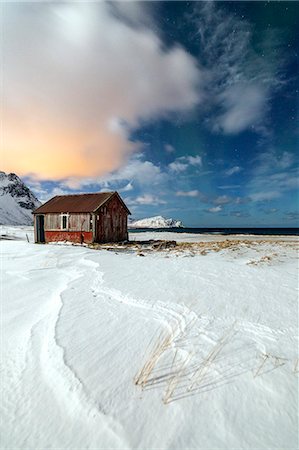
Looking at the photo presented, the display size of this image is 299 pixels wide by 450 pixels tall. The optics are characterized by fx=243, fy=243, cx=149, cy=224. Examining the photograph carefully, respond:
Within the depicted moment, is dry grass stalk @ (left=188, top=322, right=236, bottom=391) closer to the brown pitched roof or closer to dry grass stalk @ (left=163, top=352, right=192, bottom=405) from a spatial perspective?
dry grass stalk @ (left=163, top=352, right=192, bottom=405)

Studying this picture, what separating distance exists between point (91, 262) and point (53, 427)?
23.6 feet

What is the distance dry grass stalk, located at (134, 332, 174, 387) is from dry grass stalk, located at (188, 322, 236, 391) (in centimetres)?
46

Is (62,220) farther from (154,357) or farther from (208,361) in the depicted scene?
(208,361)

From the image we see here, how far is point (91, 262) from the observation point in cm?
908

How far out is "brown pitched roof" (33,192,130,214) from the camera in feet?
69.3

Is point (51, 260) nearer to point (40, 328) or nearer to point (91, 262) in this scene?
point (91, 262)

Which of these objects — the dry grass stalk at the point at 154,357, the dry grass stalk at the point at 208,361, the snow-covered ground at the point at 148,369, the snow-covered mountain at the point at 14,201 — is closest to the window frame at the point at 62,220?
the snow-covered ground at the point at 148,369

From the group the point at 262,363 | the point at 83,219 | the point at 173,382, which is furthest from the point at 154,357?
the point at 83,219

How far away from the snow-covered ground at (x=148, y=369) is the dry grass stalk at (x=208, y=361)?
1 cm

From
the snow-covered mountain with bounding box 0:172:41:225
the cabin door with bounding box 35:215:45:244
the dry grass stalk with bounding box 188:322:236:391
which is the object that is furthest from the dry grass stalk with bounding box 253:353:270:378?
the snow-covered mountain with bounding box 0:172:41:225

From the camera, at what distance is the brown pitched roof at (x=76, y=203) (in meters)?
21.1

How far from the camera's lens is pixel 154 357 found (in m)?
2.93

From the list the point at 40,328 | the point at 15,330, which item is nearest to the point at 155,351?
the point at 40,328

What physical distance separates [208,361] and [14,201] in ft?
504
